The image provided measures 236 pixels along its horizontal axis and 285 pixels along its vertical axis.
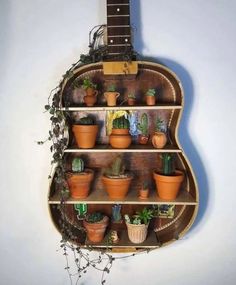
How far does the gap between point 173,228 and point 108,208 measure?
15.1 inches

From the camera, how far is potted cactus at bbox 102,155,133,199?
1453 millimetres

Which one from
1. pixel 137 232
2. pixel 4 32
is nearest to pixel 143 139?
pixel 137 232

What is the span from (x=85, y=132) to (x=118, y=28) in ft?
1.73

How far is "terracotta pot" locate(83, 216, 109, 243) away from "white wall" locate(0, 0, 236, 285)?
0.27 m

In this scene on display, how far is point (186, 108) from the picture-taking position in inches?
62.3

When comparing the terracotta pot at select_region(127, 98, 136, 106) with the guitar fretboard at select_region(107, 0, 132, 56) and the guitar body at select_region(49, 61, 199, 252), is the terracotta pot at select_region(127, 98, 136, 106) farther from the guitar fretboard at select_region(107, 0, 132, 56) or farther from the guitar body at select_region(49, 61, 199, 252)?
the guitar fretboard at select_region(107, 0, 132, 56)

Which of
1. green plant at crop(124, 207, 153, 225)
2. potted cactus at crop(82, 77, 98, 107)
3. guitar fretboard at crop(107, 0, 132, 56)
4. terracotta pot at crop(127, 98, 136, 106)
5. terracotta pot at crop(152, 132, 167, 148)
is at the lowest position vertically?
green plant at crop(124, 207, 153, 225)

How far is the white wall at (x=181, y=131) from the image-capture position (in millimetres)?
1534

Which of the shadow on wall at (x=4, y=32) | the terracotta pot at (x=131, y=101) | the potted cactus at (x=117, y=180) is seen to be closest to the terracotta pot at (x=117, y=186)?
the potted cactus at (x=117, y=180)

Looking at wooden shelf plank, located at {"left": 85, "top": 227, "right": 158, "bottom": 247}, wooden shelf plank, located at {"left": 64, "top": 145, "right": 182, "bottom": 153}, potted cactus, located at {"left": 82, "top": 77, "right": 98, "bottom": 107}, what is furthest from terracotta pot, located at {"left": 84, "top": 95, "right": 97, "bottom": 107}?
wooden shelf plank, located at {"left": 85, "top": 227, "right": 158, "bottom": 247}

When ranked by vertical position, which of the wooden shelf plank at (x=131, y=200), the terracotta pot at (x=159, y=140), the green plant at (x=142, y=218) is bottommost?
the green plant at (x=142, y=218)

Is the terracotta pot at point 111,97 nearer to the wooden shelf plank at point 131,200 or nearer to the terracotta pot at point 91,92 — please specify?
the terracotta pot at point 91,92

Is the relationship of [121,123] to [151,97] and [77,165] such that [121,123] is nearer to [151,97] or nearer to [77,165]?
[151,97]

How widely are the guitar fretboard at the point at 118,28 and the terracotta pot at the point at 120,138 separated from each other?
38cm
